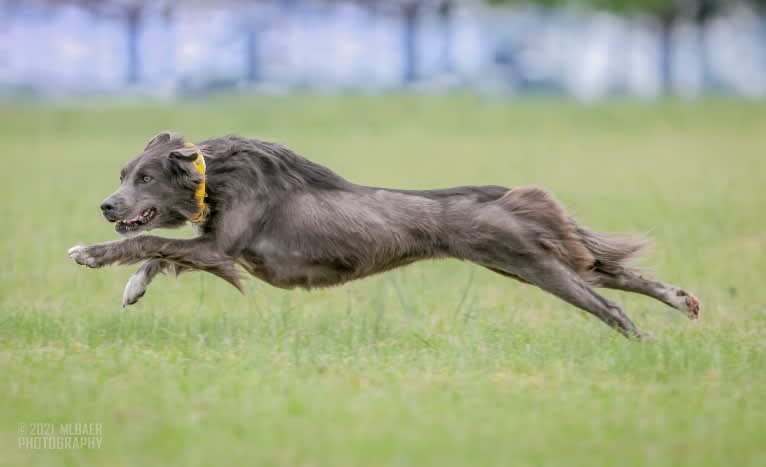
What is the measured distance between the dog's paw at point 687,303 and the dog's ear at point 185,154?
363cm

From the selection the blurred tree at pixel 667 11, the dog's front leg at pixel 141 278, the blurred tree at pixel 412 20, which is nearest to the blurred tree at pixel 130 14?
the blurred tree at pixel 412 20

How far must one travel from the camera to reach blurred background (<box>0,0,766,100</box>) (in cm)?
3809

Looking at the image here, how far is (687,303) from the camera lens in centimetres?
820

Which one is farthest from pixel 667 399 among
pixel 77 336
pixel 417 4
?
pixel 417 4

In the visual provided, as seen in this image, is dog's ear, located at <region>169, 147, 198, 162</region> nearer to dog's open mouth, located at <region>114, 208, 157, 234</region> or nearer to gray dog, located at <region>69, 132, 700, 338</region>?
gray dog, located at <region>69, 132, 700, 338</region>

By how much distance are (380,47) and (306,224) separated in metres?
33.2

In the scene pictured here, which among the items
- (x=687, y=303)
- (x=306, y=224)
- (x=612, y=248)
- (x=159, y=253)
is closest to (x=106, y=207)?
(x=159, y=253)

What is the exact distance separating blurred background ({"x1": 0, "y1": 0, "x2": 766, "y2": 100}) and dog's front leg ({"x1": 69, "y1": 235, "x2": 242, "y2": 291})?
29770mm

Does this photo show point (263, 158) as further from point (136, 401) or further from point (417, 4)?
point (417, 4)

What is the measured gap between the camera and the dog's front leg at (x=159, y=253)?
25.6 feet

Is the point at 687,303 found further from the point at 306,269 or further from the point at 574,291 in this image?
the point at 306,269

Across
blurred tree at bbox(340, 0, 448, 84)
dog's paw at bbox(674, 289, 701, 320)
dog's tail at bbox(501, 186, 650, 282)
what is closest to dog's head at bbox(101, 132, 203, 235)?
dog's tail at bbox(501, 186, 650, 282)

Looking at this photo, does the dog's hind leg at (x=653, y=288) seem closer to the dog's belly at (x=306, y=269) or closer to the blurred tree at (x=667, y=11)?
the dog's belly at (x=306, y=269)

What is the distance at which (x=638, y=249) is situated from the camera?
8.28 metres
